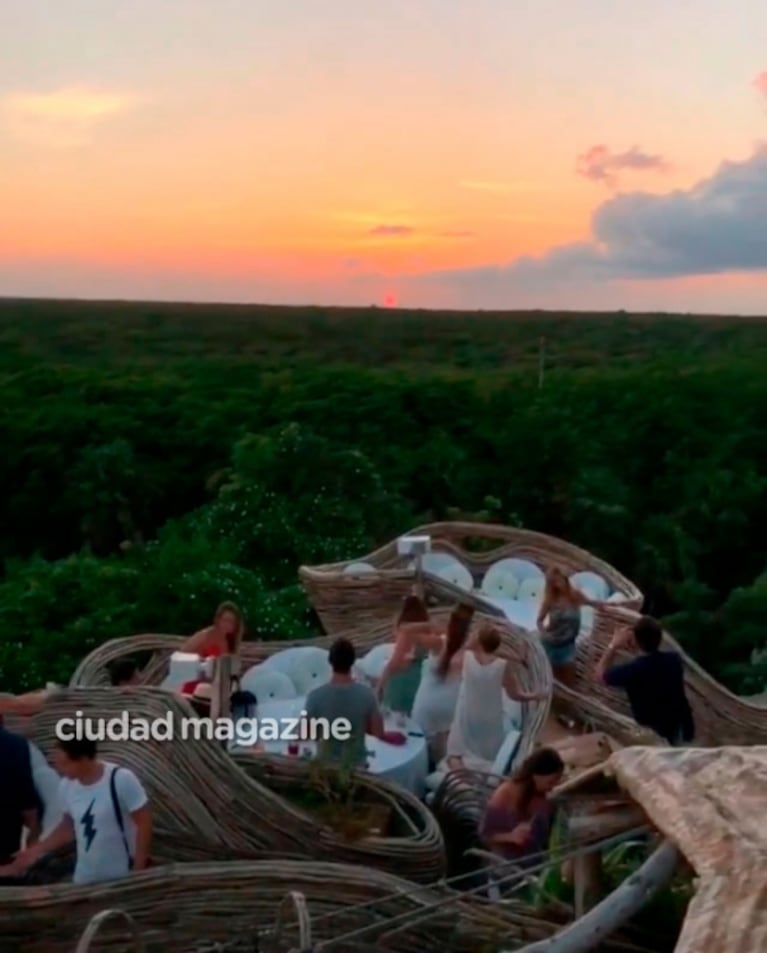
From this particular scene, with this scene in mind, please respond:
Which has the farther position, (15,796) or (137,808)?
(15,796)

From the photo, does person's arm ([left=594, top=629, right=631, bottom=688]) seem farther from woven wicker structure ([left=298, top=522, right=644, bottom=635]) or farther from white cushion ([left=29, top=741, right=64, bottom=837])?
white cushion ([left=29, top=741, right=64, bottom=837])

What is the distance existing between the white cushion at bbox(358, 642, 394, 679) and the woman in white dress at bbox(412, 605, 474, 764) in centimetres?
55

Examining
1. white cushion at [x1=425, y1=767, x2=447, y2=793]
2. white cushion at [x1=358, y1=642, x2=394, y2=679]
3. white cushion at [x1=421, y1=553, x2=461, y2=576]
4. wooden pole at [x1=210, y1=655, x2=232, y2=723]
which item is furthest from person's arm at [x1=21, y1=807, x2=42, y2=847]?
white cushion at [x1=421, y1=553, x2=461, y2=576]

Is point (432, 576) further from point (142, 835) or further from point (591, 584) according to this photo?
point (142, 835)

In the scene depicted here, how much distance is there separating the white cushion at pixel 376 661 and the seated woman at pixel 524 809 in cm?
205

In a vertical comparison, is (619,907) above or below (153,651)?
above

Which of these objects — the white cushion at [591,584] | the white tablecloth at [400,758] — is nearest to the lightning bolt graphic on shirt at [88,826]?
the white tablecloth at [400,758]

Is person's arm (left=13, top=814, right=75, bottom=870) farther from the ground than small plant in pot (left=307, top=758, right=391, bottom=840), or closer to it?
farther from the ground

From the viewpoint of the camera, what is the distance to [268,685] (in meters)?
6.62

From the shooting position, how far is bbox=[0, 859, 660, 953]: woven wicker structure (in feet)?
12.2

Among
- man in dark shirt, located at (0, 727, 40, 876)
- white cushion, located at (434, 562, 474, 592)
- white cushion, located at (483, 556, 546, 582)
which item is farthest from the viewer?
white cushion, located at (483, 556, 546, 582)

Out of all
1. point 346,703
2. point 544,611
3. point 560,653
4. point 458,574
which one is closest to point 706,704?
point 560,653

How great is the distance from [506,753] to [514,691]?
1.07 feet

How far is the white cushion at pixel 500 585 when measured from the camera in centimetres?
900
